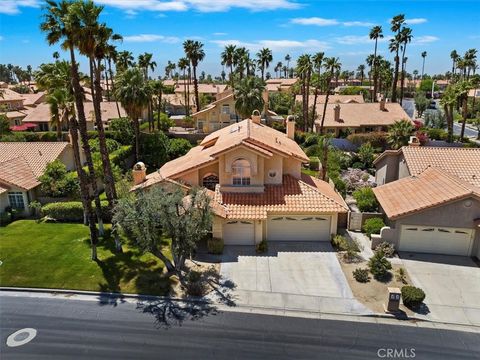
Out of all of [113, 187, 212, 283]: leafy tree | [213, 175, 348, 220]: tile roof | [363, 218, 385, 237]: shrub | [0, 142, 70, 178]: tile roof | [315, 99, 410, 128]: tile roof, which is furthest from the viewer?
[315, 99, 410, 128]: tile roof

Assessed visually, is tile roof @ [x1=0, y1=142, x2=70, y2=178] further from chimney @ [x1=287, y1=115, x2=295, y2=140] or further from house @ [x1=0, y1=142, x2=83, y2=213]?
chimney @ [x1=287, y1=115, x2=295, y2=140]

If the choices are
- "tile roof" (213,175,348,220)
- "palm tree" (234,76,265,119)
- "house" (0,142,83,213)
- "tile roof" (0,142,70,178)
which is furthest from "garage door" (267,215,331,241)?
"palm tree" (234,76,265,119)

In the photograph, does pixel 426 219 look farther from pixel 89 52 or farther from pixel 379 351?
pixel 89 52

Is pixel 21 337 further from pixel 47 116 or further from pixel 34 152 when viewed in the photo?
pixel 47 116

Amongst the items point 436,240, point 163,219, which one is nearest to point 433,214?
point 436,240

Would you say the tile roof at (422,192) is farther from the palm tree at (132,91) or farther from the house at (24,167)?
the house at (24,167)

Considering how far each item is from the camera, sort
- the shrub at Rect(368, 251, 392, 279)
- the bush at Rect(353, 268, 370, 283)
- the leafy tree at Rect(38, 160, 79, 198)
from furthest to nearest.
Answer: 1. the leafy tree at Rect(38, 160, 79, 198)
2. the shrub at Rect(368, 251, 392, 279)
3. the bush at Rect(353, 268, 370, 283)

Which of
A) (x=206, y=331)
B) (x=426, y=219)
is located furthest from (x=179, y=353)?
(x=426, y=219)
